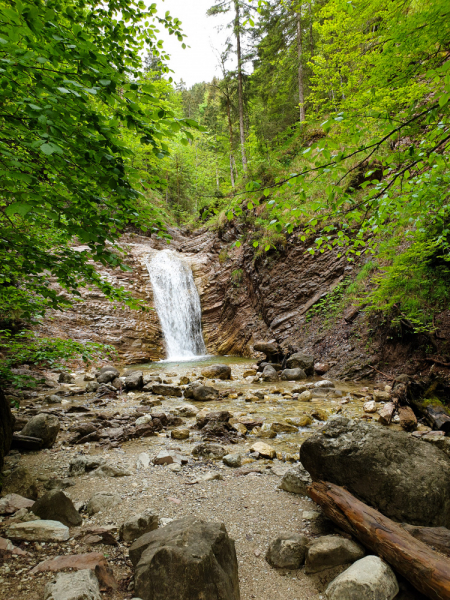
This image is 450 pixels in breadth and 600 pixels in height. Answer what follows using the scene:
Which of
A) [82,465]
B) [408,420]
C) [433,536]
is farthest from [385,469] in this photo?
[82,465]

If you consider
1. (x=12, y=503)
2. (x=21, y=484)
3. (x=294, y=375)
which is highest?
(x=12, y=503)

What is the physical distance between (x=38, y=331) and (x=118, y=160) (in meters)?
11.5

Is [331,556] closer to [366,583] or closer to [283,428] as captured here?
[366,583]

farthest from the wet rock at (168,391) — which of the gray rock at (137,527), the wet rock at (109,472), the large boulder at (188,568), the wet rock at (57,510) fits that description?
the large boulder at (188,568)

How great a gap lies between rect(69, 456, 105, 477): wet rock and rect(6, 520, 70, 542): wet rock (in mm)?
1159

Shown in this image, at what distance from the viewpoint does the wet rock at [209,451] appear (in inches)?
144

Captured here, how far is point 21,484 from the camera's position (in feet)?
8.73

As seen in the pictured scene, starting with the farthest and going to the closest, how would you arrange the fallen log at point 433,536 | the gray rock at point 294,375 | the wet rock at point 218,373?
the wet rock at point 218,373 → the gray rock at point 294,375 → the fallen log at point 433,536

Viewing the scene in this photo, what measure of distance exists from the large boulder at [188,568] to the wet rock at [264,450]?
6.70 ft

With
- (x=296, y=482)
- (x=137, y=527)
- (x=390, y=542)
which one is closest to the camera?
(x=390, y=542)

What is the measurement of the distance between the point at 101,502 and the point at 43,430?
180 centimetres

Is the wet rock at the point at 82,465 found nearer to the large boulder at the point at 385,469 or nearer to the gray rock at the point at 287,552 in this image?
the gray rock at the point at 287,552

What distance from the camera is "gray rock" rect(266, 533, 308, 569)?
1.91m

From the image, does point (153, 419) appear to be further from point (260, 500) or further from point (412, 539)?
point (412, 539)
